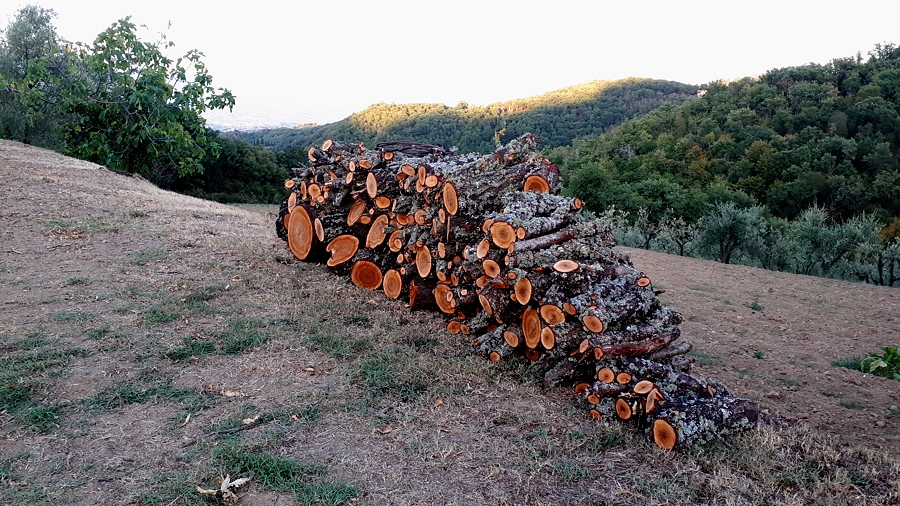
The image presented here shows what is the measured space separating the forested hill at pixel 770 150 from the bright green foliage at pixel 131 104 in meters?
20.6

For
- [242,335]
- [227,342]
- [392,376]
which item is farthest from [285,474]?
[242,335]

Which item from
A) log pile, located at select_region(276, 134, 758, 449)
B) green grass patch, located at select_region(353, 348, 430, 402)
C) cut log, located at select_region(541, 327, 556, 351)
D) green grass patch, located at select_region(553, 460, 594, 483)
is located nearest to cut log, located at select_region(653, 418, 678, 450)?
log pile, located at select_region(276, 134, 758, 449)

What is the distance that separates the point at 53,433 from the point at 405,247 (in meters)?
4.04

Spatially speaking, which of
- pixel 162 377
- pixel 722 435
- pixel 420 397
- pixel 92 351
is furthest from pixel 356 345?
pixel 722 435

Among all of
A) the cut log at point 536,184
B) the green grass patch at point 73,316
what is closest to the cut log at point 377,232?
the cut log at point 536,184

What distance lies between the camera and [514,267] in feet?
16.6

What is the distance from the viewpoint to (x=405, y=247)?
679 centimetres

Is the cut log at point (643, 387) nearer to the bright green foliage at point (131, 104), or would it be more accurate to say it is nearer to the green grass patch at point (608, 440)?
the green grass patch at point (608, 440)

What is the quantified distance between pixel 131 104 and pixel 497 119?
122 feet

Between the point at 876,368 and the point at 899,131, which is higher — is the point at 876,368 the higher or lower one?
the lower one

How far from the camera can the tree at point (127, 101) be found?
16.1 metres

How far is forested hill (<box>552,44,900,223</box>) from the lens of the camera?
30.5 m

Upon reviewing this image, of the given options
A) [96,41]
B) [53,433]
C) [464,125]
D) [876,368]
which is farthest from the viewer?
[464,125]

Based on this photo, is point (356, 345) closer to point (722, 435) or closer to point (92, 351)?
point (92, 351)
